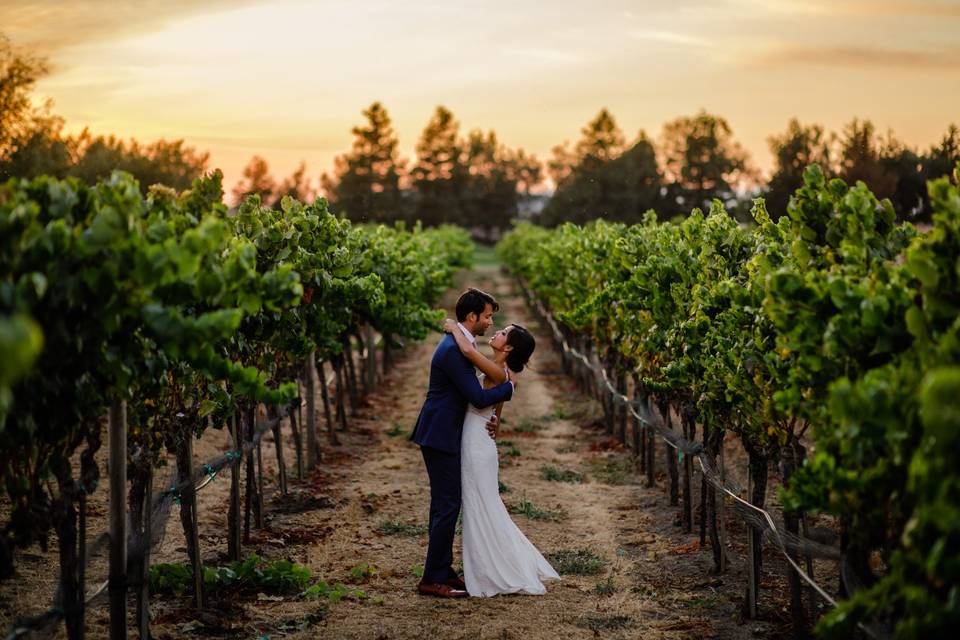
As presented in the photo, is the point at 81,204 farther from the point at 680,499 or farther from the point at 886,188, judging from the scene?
the point at 886,188

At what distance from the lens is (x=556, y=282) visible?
25.0m

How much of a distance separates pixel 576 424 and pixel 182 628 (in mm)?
12344

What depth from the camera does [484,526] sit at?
9.00 meters

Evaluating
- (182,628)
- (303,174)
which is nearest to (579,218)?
(303,174)

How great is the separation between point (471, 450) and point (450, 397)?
493 millimetres

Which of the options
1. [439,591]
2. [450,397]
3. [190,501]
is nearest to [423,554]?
[439,591]

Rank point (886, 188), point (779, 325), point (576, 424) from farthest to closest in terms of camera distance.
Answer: point (886, 188), point (576, 424), point (779, 325)

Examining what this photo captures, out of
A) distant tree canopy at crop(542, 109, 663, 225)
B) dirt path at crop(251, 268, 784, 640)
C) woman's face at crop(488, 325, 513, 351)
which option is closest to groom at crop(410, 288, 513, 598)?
woman's face at crop(488, 325, 513, 351)

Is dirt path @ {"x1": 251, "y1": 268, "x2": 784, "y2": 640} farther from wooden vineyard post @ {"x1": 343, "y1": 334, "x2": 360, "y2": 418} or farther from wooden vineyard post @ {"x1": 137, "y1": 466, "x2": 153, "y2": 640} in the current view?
wooden vineyard post @ {"x1": 137, "y1": 466, "x2": 153, "y2": 640}

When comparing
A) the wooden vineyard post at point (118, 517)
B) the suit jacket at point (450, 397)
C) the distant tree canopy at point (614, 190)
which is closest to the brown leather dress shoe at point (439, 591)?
the suit jacket at point (450, 397)

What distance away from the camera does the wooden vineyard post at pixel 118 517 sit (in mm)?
6844

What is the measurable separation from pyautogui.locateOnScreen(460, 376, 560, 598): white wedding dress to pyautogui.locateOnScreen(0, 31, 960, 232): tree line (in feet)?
124

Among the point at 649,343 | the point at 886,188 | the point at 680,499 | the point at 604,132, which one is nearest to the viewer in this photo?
the point at 649,343

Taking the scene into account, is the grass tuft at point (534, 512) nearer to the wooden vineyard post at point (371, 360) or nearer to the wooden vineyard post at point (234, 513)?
the wooden vineyard post at point (234, 513)
